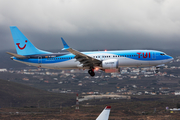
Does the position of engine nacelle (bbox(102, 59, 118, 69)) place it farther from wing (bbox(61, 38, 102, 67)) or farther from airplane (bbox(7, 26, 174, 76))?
wing (bbox(61, 38, 102, 67))

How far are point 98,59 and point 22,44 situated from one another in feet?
64.8

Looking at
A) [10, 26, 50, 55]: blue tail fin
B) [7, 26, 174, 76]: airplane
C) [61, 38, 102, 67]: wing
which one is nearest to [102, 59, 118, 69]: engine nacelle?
[7, 26, 174, 76]: airplane

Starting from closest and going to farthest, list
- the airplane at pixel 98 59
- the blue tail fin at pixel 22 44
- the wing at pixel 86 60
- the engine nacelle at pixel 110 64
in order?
1. the wing at pixel 86 60
2. the engine nacelle at pixel 110 64
3. the airplane at pixel 98 59
4. the blue tail fin at pixel 22 44

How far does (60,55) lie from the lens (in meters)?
62.4

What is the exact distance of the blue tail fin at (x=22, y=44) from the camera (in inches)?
2574

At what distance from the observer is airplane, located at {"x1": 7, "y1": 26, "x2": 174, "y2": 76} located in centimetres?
5959

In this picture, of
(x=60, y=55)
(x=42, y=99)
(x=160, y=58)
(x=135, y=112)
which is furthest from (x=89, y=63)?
(x=42, y=99)

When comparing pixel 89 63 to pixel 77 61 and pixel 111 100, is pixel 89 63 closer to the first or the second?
pixel 77 61

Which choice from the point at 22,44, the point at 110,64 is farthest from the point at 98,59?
the point at 22,44

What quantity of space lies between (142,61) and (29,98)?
14981 centimetres

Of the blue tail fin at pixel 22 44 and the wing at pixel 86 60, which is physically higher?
the blue tail fin at pixel 22 44

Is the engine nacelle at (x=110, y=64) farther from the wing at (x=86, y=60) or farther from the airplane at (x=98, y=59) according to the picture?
the wing at (x=86, y=60)

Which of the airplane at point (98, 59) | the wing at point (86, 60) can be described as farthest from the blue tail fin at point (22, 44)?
the wing at point (86, 60)

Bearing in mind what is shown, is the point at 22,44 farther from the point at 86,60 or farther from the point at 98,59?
the point at 98,59
